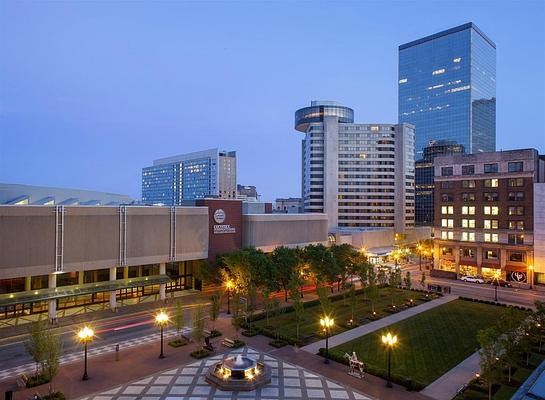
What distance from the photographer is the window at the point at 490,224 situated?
265 feet

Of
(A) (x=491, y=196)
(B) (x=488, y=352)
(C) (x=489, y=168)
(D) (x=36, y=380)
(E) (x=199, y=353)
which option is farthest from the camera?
(C) (x=489, y=168)

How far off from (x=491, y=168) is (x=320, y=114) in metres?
109

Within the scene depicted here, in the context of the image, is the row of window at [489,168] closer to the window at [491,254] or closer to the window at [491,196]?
the window at [491,196]

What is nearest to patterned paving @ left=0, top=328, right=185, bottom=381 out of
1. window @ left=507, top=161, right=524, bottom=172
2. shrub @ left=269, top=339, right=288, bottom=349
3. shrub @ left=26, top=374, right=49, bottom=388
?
shrub @ left=26, top=374, right=49, bottom=388

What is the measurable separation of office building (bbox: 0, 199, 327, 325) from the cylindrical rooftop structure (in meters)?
120

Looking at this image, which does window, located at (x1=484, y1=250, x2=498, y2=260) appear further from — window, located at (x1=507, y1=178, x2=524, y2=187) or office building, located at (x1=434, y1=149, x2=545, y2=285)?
window, located at (x1=507, y1=178, x2=524, y2=187)

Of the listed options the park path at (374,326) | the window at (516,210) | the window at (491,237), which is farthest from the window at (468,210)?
the park path at (374,326)

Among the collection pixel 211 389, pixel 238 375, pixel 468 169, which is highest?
pixel 468 169

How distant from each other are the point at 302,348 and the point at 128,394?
1694 centimetres

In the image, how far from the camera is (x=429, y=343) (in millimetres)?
41000

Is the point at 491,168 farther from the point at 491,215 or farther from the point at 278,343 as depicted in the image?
the point at 278,343

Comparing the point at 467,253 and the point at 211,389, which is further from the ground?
the point at 467,253

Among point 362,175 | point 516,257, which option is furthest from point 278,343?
point 362,175

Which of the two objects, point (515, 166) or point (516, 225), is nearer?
point (516, 225)
